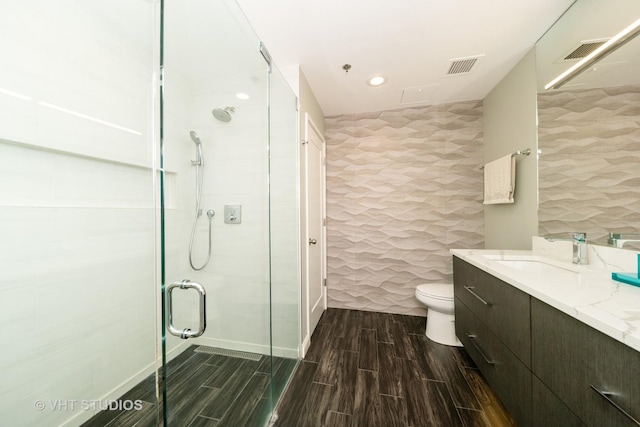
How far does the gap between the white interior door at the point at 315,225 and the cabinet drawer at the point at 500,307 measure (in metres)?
1.25

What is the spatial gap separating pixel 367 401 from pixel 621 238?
64.0 inches

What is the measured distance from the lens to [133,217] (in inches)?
50.1

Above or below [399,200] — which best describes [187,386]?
below

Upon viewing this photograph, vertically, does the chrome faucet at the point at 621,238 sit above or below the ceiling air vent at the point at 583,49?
below

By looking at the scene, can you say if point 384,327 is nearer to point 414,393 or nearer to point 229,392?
point 414,393

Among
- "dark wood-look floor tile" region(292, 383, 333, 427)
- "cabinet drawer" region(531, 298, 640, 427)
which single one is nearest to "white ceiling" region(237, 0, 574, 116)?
"cabinet drawer" region(531, 298, 640, 427)

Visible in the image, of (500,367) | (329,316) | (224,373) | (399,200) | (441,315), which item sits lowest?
(329,316)

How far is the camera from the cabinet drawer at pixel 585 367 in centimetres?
61

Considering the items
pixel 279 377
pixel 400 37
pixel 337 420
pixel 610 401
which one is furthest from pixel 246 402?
pixel 400 37

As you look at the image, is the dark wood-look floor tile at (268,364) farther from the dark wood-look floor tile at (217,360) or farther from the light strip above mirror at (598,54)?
the light strip above mirror at (598,54)

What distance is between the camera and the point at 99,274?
1.16 meters

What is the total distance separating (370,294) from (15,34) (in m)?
3.05

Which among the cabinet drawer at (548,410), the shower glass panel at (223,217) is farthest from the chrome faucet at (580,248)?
the shower glass panel at (223,217)

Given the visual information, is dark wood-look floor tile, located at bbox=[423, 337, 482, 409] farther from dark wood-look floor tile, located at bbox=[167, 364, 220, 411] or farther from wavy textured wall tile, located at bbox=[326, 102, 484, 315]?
dark wood-look floor tile, located at bbox=[167, 364, 220, 411]
